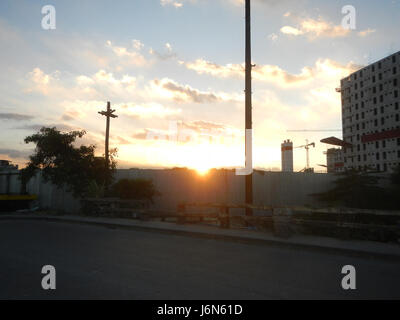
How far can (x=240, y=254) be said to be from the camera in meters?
8.93

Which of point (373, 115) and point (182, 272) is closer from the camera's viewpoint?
point (182, 272)

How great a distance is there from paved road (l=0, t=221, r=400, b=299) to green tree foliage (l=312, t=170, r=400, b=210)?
1671 centimetres

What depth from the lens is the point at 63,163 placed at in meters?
22.5

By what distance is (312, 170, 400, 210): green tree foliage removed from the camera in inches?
936

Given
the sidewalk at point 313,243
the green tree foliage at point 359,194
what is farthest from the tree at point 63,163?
the green tree foliage at point 359,194

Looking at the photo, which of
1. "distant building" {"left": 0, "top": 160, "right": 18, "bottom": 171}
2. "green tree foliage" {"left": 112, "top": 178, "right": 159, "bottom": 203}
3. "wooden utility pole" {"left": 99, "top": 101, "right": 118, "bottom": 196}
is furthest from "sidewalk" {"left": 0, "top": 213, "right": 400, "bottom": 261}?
"distant building" {"left": 0, "top": 160, "right": 18, "bottom": 171}

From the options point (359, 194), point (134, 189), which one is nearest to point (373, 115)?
point (359, 194)

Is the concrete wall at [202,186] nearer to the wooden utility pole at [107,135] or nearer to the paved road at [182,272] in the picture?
the wooden utility pole at [107,135]

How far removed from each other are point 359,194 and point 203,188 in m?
11.5

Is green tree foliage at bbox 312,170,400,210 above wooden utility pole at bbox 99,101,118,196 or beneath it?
beneath

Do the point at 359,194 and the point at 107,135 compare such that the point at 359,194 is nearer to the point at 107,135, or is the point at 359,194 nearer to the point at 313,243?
the point at 313,243

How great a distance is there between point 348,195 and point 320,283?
68.4 feet

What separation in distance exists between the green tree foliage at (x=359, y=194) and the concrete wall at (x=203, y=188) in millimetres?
2375

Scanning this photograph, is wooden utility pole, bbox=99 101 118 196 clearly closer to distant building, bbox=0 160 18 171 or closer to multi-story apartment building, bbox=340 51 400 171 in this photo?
distant building, bbox=0 160 18 171
